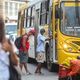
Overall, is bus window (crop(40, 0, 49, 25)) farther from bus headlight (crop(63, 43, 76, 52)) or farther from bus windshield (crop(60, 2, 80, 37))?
bus headlight (crop(63, 43, 76, 52))

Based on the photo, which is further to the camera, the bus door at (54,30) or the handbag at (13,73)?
the bus door at (54,30)

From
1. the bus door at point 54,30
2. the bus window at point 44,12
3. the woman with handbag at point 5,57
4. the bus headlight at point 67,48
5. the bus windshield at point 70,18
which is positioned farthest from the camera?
the bus window at point 44,12

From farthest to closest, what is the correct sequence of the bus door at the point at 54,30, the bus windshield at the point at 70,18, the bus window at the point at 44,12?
1. the bus window at the point at 44,12
2. the bus door at the point at 54,30
3. the bus windshield at the point at 70,18

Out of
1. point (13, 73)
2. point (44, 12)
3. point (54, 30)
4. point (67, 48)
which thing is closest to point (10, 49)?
point (13, 73)

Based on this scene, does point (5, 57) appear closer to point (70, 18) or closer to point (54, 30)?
point (70, 18)

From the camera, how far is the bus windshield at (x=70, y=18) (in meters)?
16.6

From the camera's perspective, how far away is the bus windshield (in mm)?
16578

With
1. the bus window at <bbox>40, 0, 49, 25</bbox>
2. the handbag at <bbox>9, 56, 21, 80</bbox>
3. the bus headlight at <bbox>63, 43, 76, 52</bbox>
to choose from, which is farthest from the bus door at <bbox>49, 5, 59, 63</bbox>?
the handbag at <bbox>9, 56, 21, 80</bbox>

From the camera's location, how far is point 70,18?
1670 centimetres

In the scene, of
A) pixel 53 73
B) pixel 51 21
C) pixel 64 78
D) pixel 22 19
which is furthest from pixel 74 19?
pixel 22 19

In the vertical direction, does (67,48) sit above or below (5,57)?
below

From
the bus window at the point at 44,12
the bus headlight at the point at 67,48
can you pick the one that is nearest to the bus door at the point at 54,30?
the bus headlight at the point at 67,48

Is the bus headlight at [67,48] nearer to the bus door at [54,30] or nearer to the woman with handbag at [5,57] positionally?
the bus door at [54,30]

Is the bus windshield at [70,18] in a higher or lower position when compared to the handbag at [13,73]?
higher
